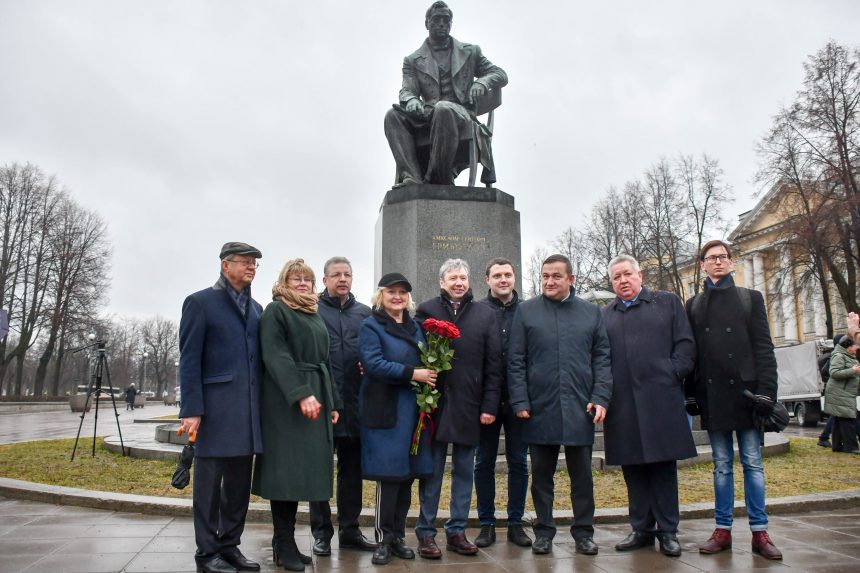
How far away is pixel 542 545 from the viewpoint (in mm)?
4535

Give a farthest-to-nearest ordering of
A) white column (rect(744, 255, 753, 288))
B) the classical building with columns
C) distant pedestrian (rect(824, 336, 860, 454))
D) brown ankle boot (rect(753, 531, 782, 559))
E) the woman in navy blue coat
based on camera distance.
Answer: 1. white column (rect(744, 255, 753, 288))
2. the classical building with columns
3. distant pedestrian (rect(824, 336, 860, 454))
4. the woman in navy blue coat
5. brown ankle boot (rect(753, 531, 782, 559))

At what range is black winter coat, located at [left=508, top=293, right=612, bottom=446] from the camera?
15.2ft

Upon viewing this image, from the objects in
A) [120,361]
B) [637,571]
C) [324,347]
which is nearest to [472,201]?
[324,347]

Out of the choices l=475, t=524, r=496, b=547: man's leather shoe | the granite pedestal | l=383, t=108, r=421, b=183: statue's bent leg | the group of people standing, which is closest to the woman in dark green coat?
the group of people standing

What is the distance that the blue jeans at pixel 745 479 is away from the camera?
180 inches

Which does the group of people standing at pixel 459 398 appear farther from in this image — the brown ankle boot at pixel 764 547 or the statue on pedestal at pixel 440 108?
the statue on pedestal at pixel 440 108

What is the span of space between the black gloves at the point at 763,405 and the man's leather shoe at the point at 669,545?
1034 mm

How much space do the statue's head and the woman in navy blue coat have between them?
6.12 meters

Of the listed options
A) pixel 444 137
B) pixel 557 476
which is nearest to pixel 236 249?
pixel 557 476

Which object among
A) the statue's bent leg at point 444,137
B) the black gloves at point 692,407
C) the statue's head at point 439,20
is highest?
the statue's head at point 439,20

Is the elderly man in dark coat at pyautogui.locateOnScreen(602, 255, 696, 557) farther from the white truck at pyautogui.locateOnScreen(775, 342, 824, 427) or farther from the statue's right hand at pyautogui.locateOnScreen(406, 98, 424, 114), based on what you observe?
the white truck at pyautogui.locateOnScreen(775, 342, 824, 427)

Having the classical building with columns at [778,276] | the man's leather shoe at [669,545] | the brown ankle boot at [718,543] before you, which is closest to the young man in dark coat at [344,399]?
the man's leather shoe at [669,545]

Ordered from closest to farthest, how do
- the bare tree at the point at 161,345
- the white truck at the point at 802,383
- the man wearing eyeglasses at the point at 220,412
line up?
the man wearing eyeglasses at the point at 220,412 < the white truck at the point at 802,383 < the bare tree at the point at 161,345

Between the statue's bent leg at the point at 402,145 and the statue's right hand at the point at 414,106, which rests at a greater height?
the statue's right hand at the point at 414,106
